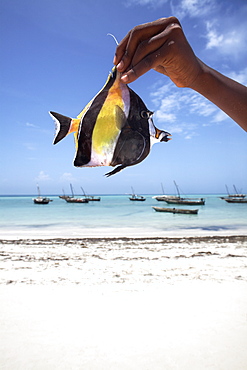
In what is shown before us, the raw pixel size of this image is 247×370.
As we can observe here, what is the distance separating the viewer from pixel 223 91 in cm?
114

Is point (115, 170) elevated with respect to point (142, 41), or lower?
lower

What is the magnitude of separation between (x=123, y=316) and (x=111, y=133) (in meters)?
4.55

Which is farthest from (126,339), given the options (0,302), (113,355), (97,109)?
(97,109)

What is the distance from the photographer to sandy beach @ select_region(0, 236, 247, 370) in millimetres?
3451

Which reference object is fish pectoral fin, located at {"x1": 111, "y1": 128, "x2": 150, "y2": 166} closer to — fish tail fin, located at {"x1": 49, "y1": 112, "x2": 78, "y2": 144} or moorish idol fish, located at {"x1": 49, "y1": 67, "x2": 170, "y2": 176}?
moorish idol fish, located at {"x1": 49, "y1": 67, "x2": 170, "y2": 176}

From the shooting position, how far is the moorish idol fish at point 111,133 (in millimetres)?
823

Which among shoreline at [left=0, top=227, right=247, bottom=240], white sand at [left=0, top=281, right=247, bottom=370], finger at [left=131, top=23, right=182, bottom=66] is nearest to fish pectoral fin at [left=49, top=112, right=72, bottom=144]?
finger at [left=131, top=23, right=182, bottom=66]

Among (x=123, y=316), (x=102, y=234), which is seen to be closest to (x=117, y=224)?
(x=102, y=234)

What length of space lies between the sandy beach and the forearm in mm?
3325

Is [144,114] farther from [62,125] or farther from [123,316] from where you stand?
[123,316]

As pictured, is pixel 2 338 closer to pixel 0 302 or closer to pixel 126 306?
pixel 0 302

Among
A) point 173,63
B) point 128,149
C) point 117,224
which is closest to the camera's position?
point 128,149

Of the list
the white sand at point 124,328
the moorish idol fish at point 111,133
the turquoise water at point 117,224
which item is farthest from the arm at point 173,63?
the turquoise water at point 117,224

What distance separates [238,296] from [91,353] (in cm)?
333
